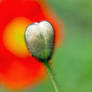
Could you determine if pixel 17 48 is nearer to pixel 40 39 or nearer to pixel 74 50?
pixel 74 50

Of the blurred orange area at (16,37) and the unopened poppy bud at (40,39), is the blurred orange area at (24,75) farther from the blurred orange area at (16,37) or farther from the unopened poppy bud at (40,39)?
the unopened poppy bud at (40,39)

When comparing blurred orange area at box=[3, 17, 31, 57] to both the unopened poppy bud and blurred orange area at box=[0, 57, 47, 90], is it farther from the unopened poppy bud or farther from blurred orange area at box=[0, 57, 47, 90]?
the unopened poppy bud

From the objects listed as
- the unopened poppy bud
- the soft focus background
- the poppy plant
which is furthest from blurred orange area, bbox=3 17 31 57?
the unopened poppy bud

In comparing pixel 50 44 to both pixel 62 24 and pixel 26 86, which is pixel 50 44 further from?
pixel 62 24

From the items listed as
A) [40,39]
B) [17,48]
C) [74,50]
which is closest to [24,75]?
[17,48]

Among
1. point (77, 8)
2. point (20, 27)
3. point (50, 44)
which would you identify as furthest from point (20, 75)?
point (50, 44)

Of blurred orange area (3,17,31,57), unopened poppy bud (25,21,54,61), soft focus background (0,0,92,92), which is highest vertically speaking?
unopened poppy bud (25,21,54,61)
